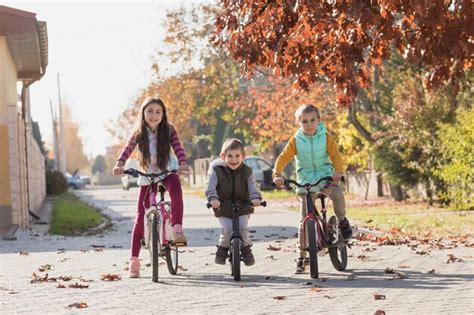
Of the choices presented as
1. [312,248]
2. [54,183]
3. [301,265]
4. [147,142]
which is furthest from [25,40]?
[54,183]

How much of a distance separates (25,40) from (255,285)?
43.9ft

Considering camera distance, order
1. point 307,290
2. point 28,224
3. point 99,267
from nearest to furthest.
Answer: point 307,290 → point 99,267 → point 28,224

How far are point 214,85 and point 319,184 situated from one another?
103 feet

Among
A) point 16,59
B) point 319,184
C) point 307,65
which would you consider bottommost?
point 319,184

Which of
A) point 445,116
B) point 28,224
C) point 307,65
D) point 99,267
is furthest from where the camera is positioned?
point 445,116

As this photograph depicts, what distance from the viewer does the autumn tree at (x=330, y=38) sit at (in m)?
11.7

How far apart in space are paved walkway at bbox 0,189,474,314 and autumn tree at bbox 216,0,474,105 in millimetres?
2277

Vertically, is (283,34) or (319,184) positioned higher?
(283,34)

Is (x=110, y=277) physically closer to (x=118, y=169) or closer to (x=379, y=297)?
(x=118, y=169)

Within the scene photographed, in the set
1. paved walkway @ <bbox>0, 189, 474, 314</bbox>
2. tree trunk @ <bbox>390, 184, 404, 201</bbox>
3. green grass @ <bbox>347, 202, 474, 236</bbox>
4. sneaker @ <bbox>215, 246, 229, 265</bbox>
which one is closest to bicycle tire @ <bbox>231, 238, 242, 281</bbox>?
paved walkway @ <bbox>0, 189, 474, 314</bbox>

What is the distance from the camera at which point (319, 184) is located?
9930 millimetres

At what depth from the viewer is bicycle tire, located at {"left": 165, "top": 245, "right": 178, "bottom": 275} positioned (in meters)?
10.1

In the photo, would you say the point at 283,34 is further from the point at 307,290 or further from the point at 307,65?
the point at 307,290

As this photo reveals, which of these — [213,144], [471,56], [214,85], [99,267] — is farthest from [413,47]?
[213,144]
